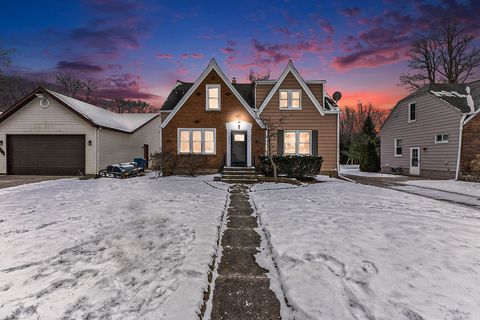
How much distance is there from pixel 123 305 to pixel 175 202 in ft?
15.3

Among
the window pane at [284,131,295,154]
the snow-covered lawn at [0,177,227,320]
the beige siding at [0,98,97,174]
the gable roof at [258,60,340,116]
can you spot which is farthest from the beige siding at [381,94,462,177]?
the beige siding at [0,98,97,174]

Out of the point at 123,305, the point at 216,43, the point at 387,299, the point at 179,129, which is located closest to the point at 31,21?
the point at 216,43

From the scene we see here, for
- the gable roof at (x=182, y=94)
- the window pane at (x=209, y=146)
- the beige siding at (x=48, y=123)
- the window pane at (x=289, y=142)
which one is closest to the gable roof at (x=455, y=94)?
the window pane at (x=289, y=142)

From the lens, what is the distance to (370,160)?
2364 centimetres

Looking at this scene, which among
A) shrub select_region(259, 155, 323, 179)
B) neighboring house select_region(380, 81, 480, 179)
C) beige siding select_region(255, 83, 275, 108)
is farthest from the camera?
beige siding select_region(255, 83, 275, 108)

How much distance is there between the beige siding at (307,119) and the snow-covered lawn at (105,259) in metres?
10.9

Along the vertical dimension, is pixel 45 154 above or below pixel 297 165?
above

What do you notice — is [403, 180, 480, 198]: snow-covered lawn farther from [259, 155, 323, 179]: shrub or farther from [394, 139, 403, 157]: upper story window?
[394, 139, 403, 157]: upper story window

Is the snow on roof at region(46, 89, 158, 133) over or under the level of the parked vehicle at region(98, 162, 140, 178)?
over

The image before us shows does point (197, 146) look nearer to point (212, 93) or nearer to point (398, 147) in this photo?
point (212, 93)

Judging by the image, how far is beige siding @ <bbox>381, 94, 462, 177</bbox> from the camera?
1592cm

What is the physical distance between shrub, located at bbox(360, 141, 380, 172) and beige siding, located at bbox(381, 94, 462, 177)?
78 centimetres

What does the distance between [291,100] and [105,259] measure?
15.0 meters

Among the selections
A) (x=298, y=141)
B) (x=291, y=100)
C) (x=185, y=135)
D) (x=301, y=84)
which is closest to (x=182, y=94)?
(x=185, y=135)
